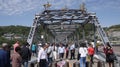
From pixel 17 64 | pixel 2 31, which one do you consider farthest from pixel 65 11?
pixel 2 31

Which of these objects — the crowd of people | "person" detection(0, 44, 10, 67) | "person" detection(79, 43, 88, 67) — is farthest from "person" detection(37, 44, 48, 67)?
"person" detection(0, 44, 10, 67)

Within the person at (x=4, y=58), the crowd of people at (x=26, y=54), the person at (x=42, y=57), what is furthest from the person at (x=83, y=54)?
the person at (x=4, y=58)

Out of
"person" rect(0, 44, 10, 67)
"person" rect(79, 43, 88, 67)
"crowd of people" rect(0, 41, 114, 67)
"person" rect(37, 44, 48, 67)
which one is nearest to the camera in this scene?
"person" rect(0, 44, 10, 67)

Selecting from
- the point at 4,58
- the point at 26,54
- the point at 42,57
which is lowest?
the point at 42,57

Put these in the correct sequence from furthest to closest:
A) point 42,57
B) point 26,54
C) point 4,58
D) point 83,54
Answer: point 83,54
point 42,57
point 26,54
point 4,58

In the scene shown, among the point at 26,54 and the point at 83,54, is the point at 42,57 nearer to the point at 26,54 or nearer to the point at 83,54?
the point at 26,54

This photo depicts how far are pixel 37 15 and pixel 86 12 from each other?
442cm

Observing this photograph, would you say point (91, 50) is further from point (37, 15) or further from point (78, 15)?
point (78, 15)

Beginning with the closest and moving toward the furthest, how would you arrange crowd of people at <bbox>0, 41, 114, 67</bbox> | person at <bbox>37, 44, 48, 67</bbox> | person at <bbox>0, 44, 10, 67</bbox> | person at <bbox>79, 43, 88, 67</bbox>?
person at <bbox>0, 44, 10, 67</bbox> < crowd of people at <bbox>0, 41, 114, 67</bbox> < person at <bbox>37, 44, 48, 67</bbox> < person at <bbox>79, 43, 88, 67</bbox>

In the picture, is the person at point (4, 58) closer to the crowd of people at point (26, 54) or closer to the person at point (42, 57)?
the crowd of people at point (26, 54)

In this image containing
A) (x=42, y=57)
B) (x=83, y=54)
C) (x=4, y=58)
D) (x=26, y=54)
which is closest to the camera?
(x=4, y=58)

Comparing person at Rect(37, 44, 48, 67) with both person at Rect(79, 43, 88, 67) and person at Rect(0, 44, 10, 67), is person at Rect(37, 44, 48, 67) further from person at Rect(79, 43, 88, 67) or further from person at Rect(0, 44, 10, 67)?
person at Rect(0, 44, 10, 67)

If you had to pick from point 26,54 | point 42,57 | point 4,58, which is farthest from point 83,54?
point 4,58

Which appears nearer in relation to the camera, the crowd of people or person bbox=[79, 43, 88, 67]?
the crowd of people
